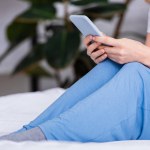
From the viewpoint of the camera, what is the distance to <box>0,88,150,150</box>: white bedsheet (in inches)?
39.6

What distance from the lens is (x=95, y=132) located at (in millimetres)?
1107

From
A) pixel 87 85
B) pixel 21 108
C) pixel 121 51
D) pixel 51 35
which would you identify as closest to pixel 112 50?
pixel 121 51

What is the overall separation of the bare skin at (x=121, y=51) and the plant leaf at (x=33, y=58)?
113 centimetres

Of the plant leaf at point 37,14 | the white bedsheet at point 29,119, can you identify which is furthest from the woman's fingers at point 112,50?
the plant leaf at point 37,14

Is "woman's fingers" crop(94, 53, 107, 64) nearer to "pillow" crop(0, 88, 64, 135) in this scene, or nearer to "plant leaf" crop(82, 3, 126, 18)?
"pillow" crop(0, 88, 64, 135)

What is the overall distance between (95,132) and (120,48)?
274 millimetres

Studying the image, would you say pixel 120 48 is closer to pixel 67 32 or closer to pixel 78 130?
pixel 78 130

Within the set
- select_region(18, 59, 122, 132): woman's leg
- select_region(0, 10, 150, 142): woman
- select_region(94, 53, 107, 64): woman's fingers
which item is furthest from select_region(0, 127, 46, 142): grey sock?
select_region(94, 53, 107, 64): woman's fingers

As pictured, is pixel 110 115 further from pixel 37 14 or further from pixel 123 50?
pixel 37 14

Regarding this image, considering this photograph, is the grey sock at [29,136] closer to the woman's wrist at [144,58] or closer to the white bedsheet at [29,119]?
the white bedsheet at [29,119]

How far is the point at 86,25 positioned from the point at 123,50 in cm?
13

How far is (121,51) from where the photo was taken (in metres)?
1.22

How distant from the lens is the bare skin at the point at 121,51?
1.21 meters

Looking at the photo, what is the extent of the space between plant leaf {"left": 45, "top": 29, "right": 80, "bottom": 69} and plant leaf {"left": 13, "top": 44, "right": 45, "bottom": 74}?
13cm
